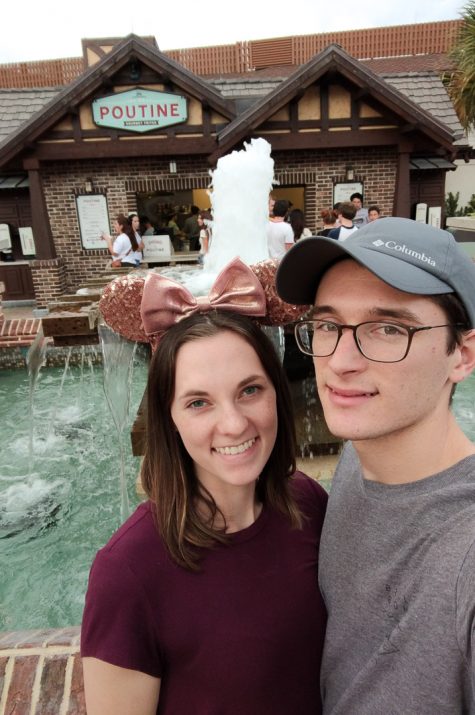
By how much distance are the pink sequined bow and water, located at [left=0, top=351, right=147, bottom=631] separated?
7.45 ft

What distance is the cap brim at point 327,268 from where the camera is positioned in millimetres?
1009

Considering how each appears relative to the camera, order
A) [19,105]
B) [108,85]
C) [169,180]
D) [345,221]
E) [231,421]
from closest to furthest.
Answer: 1. [231,421]
2. [345,221]
3. [108,85]
4. [169,180]
5. [19,105]

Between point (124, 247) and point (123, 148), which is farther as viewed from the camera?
point (123, 148)

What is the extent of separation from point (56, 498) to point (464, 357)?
12.1 ft

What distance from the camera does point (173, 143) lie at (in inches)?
377

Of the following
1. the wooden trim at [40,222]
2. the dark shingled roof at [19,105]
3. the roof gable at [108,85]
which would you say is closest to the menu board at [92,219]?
the wooden trim at [40,222]

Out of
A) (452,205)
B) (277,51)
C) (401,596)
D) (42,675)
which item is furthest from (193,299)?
A: (277,51)

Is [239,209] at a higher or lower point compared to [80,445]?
higher

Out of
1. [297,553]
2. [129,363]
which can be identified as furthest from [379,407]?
[129,363]

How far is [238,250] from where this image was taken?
502 centimetres

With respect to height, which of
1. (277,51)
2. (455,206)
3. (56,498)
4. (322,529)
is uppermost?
(277,51)

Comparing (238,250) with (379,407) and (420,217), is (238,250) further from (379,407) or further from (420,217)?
(420,217)

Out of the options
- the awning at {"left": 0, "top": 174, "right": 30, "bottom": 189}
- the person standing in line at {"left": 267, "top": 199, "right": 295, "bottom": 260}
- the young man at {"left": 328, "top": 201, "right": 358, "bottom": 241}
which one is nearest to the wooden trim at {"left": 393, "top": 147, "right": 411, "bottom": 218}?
the young man at {"left": 328, "top": 201, "right": 358, "bottom": 241}

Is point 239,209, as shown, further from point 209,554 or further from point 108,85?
point 108,85
